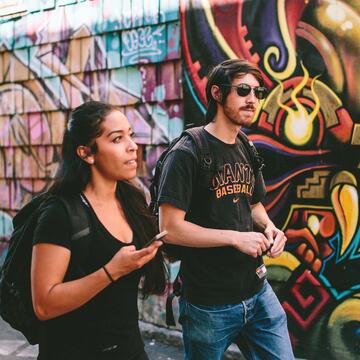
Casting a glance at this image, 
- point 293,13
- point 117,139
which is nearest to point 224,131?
point 117,139

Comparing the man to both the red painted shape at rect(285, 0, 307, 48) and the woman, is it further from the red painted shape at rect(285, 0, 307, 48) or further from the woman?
the red painted shape at rect(285, 0, 307, 48)

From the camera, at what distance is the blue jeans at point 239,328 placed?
8.16 ft

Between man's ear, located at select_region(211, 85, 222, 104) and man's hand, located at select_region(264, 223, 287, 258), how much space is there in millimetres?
671

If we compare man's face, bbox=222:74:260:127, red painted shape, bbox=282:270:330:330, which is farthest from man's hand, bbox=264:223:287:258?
red painted shape, bbox=282:270:330:330

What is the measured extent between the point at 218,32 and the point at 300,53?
27.5 inches

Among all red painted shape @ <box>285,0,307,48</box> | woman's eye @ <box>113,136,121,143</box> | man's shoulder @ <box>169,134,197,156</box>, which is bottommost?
man's shoulder @ <box>169,134,197,156</box>

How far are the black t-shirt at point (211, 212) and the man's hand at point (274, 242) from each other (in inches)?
4.5

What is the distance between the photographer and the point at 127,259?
5.92ft

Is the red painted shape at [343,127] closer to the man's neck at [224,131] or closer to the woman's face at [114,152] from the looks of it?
the man's neck at [224,131]

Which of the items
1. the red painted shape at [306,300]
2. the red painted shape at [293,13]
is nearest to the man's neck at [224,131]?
the red painted shape at [293,13]

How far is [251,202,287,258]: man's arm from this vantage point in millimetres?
2512

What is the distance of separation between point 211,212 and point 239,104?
535 mm

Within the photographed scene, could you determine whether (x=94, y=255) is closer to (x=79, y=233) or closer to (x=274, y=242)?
(x=79, y=233)

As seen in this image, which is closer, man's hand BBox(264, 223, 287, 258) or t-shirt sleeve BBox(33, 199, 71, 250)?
t-shirt sleeve BBox(33, 199, 71, 250)
